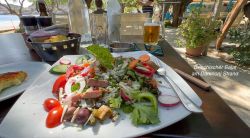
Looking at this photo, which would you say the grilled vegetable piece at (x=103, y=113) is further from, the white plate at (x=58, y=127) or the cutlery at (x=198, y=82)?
the cutlery at (x=198, y=82)

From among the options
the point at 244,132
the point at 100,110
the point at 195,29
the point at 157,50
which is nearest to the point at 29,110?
the point at 100,110

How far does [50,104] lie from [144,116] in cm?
26

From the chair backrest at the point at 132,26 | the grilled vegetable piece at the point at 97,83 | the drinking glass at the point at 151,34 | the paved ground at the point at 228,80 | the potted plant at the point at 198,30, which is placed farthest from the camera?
the potted plant at the point at 198,30

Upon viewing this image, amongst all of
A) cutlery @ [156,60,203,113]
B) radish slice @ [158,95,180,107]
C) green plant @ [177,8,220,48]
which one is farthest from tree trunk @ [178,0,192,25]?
radish slice @ [158,95,180,107]

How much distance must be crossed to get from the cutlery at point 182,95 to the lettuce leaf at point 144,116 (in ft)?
0.31

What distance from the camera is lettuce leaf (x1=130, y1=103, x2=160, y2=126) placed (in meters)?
0.46

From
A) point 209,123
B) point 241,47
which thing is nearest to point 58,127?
point 209,123

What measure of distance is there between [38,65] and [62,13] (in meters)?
0.64

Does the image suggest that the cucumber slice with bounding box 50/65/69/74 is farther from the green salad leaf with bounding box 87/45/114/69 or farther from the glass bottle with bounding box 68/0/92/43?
the glass bottle with bounding box 68/0/92/43

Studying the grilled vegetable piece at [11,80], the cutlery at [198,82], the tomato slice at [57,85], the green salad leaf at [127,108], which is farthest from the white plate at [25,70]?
the cutlery at [198,82]

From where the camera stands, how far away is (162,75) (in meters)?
0.72

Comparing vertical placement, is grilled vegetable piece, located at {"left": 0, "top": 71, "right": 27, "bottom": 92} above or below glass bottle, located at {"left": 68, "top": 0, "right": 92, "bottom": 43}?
below

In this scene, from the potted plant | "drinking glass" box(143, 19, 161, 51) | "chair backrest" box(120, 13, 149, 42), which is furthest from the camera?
the potted plant

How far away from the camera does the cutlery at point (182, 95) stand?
0.50 m
